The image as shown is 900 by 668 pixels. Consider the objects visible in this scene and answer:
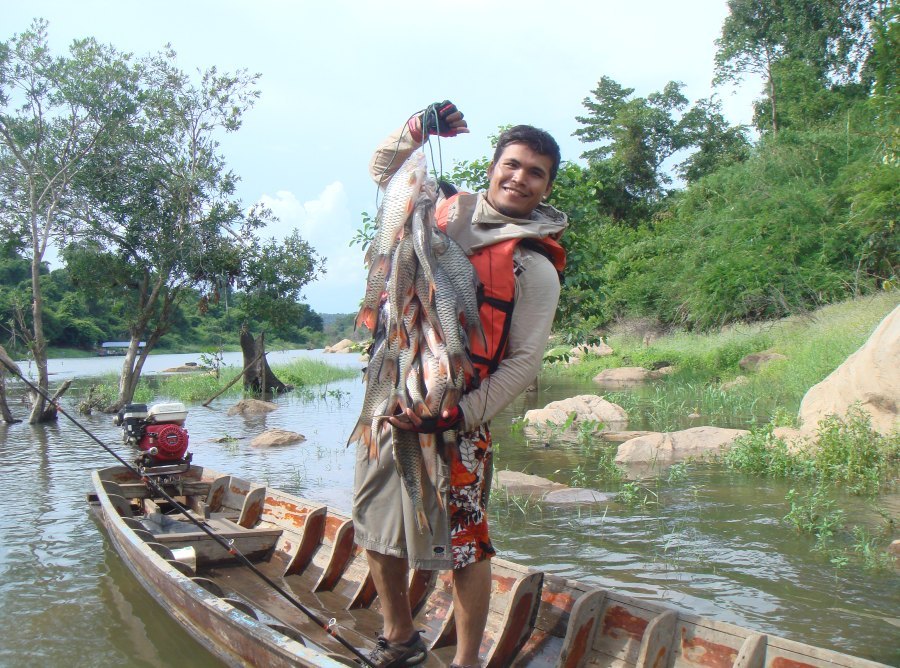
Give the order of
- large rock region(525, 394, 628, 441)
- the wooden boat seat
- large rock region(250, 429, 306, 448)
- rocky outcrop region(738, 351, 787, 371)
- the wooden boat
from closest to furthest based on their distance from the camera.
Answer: the wooden boat
the wooden boat seat
large rock region(525, 394, 628, 441)
large rock region(250, 429, 306, 448)
rocky outcrop region(738, 351, 787, 371)

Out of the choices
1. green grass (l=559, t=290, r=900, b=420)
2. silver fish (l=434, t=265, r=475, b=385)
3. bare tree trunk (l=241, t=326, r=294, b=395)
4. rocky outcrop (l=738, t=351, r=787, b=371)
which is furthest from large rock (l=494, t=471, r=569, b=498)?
bare tree trunk (l=241, t=326, r=294, b=395)

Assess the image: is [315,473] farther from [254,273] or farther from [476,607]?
[254,273]

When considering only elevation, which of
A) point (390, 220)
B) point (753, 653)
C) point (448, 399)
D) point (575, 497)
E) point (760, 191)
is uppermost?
point (760, 191)

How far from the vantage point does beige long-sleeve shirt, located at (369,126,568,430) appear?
266cm

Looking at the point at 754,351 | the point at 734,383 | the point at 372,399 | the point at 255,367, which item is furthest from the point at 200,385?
the point at 372,399

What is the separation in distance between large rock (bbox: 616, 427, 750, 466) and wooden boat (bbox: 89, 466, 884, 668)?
197 inches

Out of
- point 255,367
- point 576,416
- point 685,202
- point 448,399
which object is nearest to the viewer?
point 448,399

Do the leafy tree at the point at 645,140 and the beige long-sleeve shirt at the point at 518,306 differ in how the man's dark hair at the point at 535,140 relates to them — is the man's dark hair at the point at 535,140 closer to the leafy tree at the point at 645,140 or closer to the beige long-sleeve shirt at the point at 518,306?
the beige long-sleeve shirt at the point at 518,306

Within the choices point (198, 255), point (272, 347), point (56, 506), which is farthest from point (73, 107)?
point (272, 347)

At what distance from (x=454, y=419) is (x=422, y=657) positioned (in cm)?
123

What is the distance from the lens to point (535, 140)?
2814 millimetres

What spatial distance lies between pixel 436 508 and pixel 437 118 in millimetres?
1409

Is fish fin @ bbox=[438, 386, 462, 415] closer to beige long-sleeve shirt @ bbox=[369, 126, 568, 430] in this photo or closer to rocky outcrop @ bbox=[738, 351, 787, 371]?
beige long-sleeve shirt @ bbox=[369, 126, 568, 430]

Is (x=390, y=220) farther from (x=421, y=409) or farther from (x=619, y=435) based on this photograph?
(x=619, y=435)
